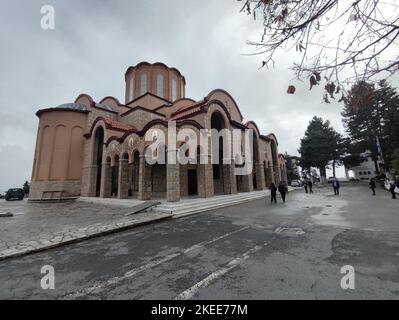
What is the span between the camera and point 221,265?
368cm

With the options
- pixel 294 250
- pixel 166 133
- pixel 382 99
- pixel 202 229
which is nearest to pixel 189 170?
pixel 166 133

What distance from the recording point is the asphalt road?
2.78m

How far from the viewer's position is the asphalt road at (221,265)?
2779 mm

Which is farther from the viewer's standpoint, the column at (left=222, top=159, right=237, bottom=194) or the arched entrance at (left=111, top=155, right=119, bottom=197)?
the arched entrance at (left=111, top=155, right=119, bottom=197)

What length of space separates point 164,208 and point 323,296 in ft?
25.4

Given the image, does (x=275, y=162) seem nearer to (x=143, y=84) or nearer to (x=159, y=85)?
(x=159, y=85)

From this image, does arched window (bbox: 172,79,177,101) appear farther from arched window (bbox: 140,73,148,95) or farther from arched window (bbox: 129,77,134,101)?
arched window (bbox: 129,77,134,101)

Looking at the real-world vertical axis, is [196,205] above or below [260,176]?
below

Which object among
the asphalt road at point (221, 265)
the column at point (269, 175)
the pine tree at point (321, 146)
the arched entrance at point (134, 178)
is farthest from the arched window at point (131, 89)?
the pine tree at point (321, 146)

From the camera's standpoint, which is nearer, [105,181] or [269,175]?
[105,181]

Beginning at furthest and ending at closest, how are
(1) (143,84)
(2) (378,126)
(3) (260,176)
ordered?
1. (2) (378,126)
2. (1) (143,84)
3. (3) (260,176)

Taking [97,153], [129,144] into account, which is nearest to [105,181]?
[97,153]

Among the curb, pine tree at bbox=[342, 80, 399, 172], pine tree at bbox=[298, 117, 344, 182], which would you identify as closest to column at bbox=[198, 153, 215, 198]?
the curb

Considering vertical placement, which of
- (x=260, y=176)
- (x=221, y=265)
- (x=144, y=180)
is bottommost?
(x=221, y=265)
